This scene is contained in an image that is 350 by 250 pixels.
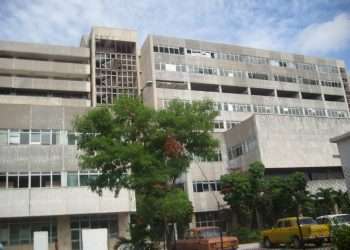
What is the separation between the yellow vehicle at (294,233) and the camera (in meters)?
22.0

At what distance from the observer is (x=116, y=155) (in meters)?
25.0

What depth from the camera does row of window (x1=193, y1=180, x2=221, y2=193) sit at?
4524 centimetres

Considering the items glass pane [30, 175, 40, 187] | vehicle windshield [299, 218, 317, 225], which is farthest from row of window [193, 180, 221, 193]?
vehicle windshield [299, 218, 317, 225]

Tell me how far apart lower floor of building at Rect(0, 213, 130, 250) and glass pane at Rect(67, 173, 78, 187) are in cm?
303

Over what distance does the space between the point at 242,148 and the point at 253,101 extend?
23.1m

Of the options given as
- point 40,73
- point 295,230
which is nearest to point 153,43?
point 40,73

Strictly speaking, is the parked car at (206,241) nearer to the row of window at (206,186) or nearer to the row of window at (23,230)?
the row of window at (23,230)

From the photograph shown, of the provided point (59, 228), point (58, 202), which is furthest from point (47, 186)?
point (59, 228)

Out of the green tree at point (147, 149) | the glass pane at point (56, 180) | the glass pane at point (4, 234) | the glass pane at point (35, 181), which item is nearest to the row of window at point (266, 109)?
the glass pane at point (56, 180)

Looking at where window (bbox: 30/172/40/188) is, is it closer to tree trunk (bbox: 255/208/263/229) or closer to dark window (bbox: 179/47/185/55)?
tree trunk (bbox: 255/208/263/229)

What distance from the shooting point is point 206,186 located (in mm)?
45812

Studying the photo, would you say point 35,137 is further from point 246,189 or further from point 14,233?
point 246,189

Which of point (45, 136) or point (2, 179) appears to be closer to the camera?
point (2, 179)

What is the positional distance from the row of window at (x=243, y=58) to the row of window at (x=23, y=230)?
34.6m
